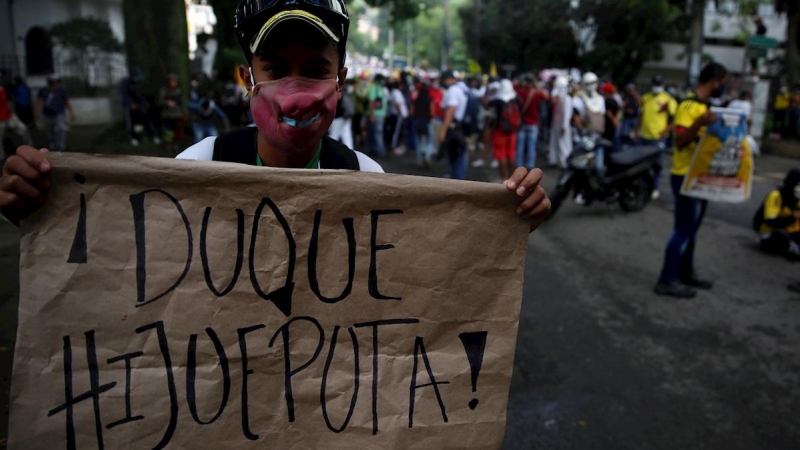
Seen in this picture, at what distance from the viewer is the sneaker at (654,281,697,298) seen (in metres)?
5.70

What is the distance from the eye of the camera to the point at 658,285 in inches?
230

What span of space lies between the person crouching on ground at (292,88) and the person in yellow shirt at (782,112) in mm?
22666

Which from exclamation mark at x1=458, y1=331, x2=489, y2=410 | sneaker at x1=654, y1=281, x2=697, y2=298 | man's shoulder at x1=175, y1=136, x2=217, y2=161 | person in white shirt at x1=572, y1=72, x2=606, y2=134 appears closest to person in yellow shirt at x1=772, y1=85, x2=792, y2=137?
person in white shirt at x1=572, y1=72, x2=606, y2=134

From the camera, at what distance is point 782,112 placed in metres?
21.7

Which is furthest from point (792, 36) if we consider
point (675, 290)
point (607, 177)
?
point (675, 290)

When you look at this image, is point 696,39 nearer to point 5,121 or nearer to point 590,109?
point 590,109

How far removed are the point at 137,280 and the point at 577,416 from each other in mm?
2763

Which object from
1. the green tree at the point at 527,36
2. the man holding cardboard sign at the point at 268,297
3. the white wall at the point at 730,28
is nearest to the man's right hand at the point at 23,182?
the man holding cardboard sign at the point at 268,297

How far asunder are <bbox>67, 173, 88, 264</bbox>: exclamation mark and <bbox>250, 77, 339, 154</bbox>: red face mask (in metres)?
0.49

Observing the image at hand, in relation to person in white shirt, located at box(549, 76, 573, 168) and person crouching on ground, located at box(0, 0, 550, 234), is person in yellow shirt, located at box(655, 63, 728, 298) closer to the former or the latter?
person crouching on ground, located at box(0, 0, 550, 234)

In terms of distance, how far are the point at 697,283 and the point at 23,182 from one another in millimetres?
5796

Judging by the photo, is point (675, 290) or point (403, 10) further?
point (403, 10)

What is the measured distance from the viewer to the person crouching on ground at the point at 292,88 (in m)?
1.68

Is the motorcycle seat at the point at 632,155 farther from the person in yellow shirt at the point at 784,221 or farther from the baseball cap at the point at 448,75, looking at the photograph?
the baseball cap at the point at 448,75
